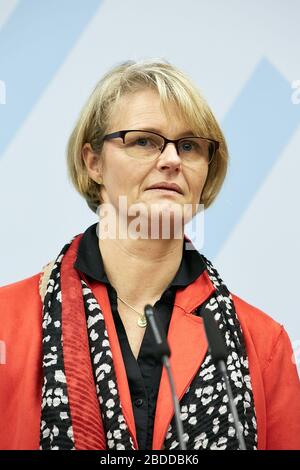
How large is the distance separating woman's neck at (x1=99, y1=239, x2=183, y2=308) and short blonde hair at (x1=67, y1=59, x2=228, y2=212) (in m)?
0.21

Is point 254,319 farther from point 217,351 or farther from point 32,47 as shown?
point 32,47

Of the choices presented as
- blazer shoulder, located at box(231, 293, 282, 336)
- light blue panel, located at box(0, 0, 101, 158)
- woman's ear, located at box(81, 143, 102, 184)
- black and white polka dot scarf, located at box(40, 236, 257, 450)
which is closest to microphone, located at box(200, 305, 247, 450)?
black and white polka dot scarf, located at box(40, 236, 257, 450)

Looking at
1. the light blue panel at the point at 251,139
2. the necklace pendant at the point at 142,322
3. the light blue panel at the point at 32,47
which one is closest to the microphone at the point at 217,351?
the necklace pendant at the point at 142,322

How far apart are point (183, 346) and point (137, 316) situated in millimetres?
144

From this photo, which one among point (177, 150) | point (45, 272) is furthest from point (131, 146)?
point (45, 272)

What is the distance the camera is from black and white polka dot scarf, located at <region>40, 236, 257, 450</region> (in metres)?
1.68

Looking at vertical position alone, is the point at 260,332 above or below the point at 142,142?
below

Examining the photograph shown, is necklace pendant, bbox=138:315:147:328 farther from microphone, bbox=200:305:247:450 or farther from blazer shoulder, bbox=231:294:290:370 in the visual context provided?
microphone, bbox=200:305:247:450

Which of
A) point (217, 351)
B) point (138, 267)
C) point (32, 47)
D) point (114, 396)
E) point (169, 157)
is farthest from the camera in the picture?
point (32, 47)

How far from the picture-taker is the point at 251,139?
2.40 meters

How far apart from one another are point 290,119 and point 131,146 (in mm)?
752

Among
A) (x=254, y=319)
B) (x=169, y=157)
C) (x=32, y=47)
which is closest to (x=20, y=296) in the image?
(x=169, y=157)

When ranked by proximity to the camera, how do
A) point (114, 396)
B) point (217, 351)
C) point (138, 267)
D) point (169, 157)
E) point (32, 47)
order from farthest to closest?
point (32, 47), point (138, 267), point (169, 157), point (114, 396), point (217, 351)
